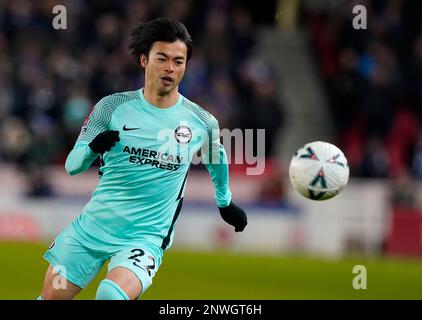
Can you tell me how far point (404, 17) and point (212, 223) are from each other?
246 inches

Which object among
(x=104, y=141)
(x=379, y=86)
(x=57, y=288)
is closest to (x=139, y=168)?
(x=104, y=141)

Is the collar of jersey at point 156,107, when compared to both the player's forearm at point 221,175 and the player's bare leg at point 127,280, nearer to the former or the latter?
the player's forearm at point 221,175

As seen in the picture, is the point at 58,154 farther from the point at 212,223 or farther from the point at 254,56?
the point at 254,56

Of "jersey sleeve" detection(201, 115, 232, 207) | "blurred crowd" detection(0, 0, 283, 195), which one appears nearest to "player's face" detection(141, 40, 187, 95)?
"jersey sleeve" detection(201, 115, 232, 207)

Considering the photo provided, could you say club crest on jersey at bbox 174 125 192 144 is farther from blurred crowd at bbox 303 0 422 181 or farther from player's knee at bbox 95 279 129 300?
blurred crowd at bbox 303 0 422 181

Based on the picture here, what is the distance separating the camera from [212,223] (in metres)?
17.6

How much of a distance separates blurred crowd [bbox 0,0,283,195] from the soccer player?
9501 millimetres

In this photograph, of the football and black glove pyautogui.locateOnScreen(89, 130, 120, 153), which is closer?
black glove pyautogui.locateOnScreen(89, 130, 120, 153)

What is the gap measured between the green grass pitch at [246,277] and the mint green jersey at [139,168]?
5286 mm

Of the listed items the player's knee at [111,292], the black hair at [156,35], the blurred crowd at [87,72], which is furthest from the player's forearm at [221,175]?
the blurred crowd at [87,72]

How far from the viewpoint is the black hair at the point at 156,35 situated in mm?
7066

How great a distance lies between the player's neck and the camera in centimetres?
722

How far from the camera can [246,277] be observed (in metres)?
14.9

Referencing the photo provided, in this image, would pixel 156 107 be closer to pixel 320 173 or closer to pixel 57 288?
pixel 320 173
